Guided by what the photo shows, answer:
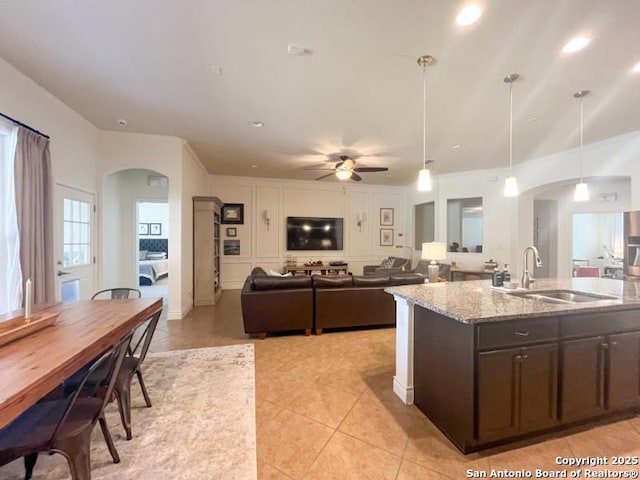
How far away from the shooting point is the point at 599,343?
6.61ft

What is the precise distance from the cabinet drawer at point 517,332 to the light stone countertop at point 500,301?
0.07 metres

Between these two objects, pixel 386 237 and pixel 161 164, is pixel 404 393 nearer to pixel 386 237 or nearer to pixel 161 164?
pixel 161 164

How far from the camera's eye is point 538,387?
74.4 inches

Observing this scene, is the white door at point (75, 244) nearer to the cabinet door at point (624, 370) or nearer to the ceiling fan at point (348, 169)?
the ceiling fan at point (348, 169)

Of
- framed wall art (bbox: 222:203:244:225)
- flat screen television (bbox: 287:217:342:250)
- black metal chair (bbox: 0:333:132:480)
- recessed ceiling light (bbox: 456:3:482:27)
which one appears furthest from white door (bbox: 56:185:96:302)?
recessed ceiling light (bbox: 456:3:482:27)

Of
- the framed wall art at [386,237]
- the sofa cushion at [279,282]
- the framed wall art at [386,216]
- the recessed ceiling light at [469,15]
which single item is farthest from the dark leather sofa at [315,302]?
the framed wall art at [386,216]

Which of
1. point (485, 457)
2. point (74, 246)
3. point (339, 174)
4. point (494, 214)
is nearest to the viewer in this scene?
point (485, 457)

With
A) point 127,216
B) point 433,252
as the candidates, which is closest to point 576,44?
point 433,252

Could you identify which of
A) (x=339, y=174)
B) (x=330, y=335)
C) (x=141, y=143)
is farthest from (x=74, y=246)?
(x=339, y=174)

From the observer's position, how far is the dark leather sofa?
13.0ft

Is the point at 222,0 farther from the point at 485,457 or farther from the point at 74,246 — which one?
the point at 74,246

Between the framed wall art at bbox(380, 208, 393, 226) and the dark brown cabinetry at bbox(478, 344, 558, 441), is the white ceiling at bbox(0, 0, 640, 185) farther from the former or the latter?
the framed wall art at bbox(380, 208, 393, 226)

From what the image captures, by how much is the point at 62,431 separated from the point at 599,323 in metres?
3.31

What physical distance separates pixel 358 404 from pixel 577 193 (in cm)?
322
